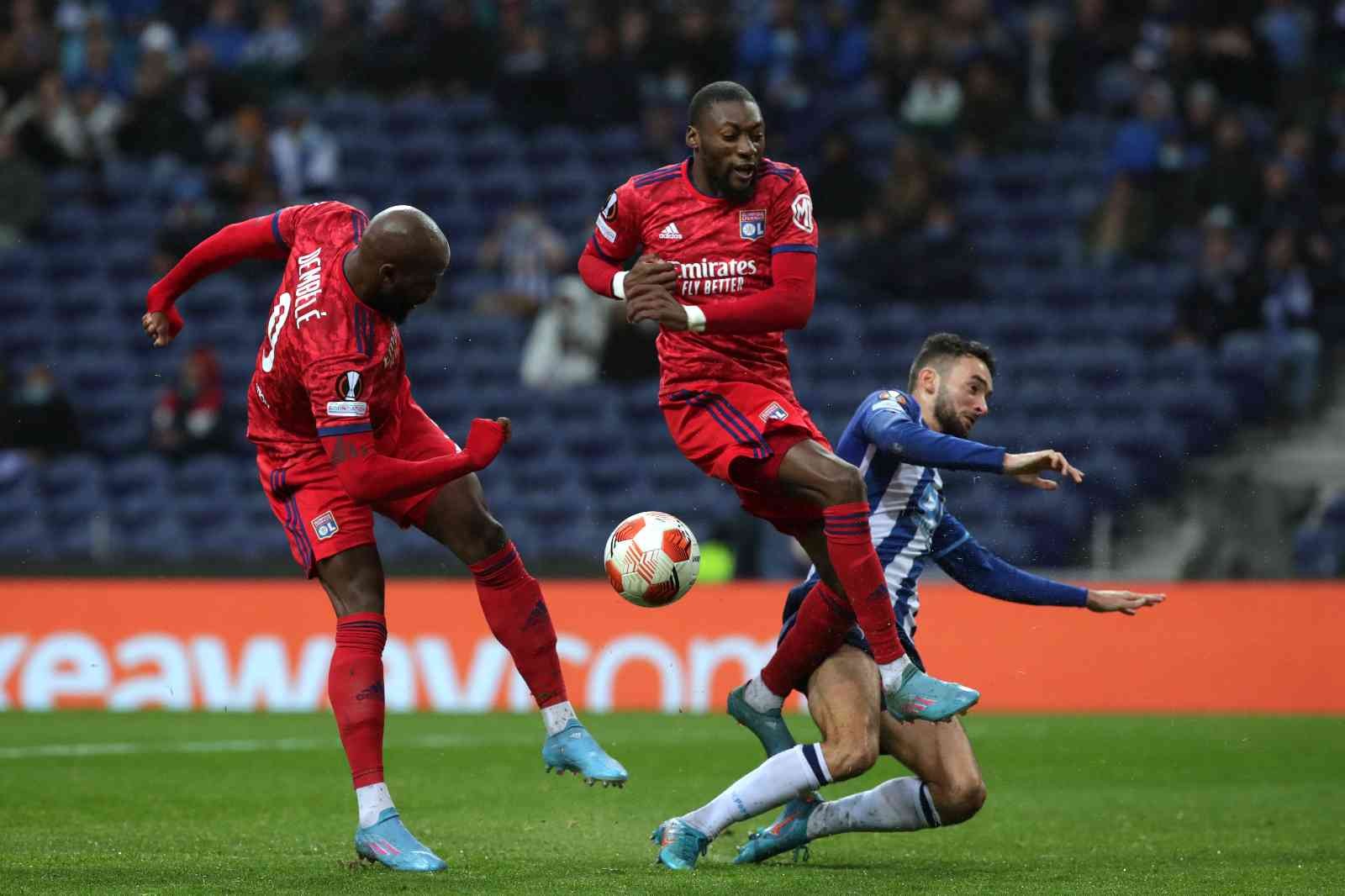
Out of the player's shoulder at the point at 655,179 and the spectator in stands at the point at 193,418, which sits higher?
the player's shoulder at the point at 655,179

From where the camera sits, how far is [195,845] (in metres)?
7.08

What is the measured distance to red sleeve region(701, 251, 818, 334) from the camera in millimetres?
6684

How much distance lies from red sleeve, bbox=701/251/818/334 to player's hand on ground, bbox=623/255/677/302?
0.16m

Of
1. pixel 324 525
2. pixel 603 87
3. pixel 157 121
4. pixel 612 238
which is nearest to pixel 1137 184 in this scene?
pixel 603 87

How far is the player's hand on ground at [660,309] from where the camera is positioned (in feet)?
21.6

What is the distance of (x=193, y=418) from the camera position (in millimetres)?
16328

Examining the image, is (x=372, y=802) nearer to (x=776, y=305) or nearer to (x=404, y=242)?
(x=404, y=242)

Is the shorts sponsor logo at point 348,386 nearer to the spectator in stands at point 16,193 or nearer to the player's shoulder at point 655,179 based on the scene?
the player's shoulder at point 655,179

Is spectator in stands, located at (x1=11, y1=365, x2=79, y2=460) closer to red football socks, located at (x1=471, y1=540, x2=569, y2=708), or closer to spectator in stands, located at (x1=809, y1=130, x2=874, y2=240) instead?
spectator in stands, located at (x1=809, y1=130, x2=874, y2=240)

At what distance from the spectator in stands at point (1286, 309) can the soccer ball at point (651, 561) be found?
9249mm

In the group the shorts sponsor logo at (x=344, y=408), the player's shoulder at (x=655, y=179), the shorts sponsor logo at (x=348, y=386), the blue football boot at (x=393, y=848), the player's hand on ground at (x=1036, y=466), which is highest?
the player's shoulder at (x=655, y=179)

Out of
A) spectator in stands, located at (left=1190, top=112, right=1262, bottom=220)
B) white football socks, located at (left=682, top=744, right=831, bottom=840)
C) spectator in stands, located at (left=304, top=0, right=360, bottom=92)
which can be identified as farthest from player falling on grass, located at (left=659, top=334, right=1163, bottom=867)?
spectator in stands, located at (left=304, top=0, right=360, bottom=92)

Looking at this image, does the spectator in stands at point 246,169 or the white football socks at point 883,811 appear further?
the spectator in stands at point 246,169

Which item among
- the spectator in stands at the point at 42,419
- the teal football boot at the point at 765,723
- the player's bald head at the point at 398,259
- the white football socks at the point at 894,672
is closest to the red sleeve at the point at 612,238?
the player's bald head at the point at 398,259
